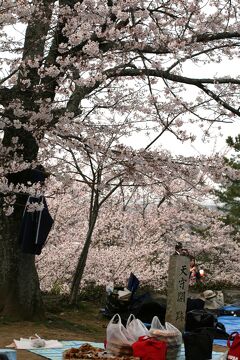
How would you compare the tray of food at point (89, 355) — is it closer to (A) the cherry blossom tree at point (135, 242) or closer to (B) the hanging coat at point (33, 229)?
(B) the hanging coat at point (33, 229)

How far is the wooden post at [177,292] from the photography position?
7566mm

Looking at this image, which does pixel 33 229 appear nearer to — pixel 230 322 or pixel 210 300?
pixel 230 322

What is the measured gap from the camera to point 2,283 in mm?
8297

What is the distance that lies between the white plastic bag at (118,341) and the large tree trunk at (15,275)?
3.21m

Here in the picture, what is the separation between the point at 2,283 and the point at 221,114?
13.5 ft

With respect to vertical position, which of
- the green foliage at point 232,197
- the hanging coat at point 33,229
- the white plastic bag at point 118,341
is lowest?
the white plastic bag at point 118,341

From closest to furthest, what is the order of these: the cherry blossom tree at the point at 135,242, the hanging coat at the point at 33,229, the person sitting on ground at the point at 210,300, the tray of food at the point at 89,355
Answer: the tray of food at the point at 89,355 → the hanging coat at the point at 33,229 → the person sitting on ground at the point at 210,300 → the cherry blossom tree at the point at 135,242

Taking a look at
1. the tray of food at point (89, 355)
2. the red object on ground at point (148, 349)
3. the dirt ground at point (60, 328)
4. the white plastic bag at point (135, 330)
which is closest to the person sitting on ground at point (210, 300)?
the dirt ground at point (60, 328)

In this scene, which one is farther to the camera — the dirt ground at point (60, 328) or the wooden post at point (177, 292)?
the wooden post at point (177, 292)

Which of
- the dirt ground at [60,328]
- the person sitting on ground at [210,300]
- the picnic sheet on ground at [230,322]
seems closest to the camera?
the dirt ground at [60,328]

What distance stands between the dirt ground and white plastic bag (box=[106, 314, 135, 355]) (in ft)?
3.30

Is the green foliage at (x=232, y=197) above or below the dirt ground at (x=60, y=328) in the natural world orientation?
above

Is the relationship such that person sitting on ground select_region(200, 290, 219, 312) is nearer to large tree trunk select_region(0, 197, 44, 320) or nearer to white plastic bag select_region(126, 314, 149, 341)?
large tree trunk select_region(0, 197, 44, 320)

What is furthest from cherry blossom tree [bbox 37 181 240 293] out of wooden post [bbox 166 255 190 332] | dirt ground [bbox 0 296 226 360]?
wooden post [bbox 166 255 190 332]
